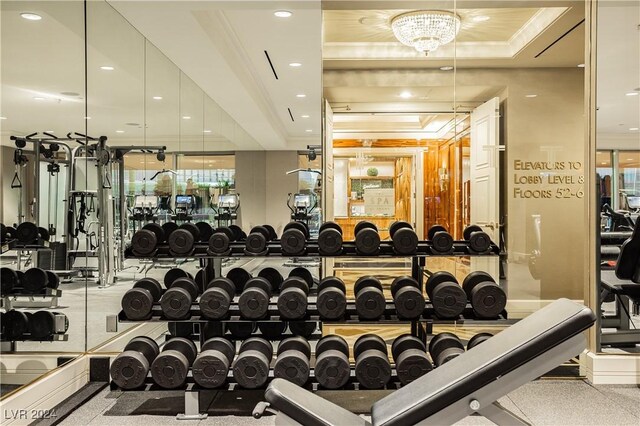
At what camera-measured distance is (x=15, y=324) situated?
8.76 feet

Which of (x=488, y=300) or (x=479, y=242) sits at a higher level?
(x=479, y=242)

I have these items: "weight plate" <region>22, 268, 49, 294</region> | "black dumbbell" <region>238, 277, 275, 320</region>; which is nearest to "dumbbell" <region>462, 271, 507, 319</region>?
"black dumbbell" <region>238, 277, 275, 320</region>

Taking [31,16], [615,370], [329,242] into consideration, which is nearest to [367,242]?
[329,242]

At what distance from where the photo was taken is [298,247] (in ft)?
10.6

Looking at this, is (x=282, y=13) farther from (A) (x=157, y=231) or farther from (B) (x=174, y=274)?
(B) (x=174, y=274)

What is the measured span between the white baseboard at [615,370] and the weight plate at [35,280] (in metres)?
3.65

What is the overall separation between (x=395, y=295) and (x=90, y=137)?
2.33m

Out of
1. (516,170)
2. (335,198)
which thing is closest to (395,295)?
(335,198)

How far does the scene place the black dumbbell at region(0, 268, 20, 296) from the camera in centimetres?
249

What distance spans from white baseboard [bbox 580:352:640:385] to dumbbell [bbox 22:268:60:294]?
365 cm

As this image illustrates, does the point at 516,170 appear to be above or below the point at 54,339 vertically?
Result: above

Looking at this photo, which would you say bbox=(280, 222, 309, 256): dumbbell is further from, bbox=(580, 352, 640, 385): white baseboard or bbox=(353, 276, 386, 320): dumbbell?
bbox=(580, 352, 640, 385): white baseboard

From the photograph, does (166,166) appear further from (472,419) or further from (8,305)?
(472,419)

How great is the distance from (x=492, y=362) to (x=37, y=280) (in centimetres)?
253
